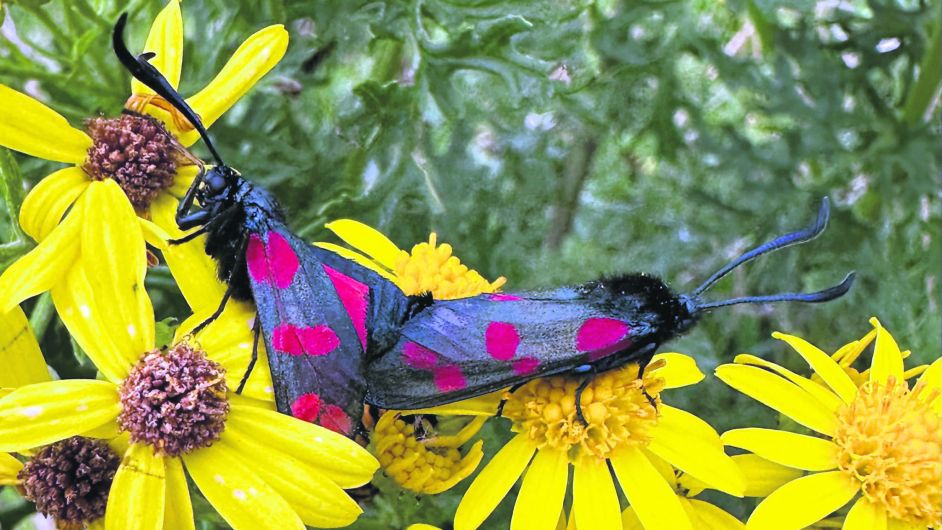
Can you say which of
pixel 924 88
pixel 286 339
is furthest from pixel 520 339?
pixel 924 88

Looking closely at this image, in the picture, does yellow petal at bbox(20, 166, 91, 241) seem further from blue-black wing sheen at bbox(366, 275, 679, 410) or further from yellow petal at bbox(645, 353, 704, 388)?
yellow petal at bbox(645, 353, 704, 388)

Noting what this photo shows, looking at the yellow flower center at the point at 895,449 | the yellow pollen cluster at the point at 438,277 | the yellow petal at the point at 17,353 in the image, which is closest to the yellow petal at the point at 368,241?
the yellow pollen cluster at the point at 438,277

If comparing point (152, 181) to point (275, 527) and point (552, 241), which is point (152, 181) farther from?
point (552, 241)

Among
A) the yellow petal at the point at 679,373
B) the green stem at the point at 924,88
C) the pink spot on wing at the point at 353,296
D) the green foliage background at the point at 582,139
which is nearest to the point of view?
the pink spot on wing at the point at 353,296

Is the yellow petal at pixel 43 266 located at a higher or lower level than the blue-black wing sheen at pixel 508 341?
higher

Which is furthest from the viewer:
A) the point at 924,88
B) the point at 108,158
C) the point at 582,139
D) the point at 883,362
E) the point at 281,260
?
the point at 582,139

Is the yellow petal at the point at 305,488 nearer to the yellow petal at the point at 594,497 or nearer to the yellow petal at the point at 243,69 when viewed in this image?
the yellow petal at the point at 594,497

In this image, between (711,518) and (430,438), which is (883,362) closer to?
(711,518)
